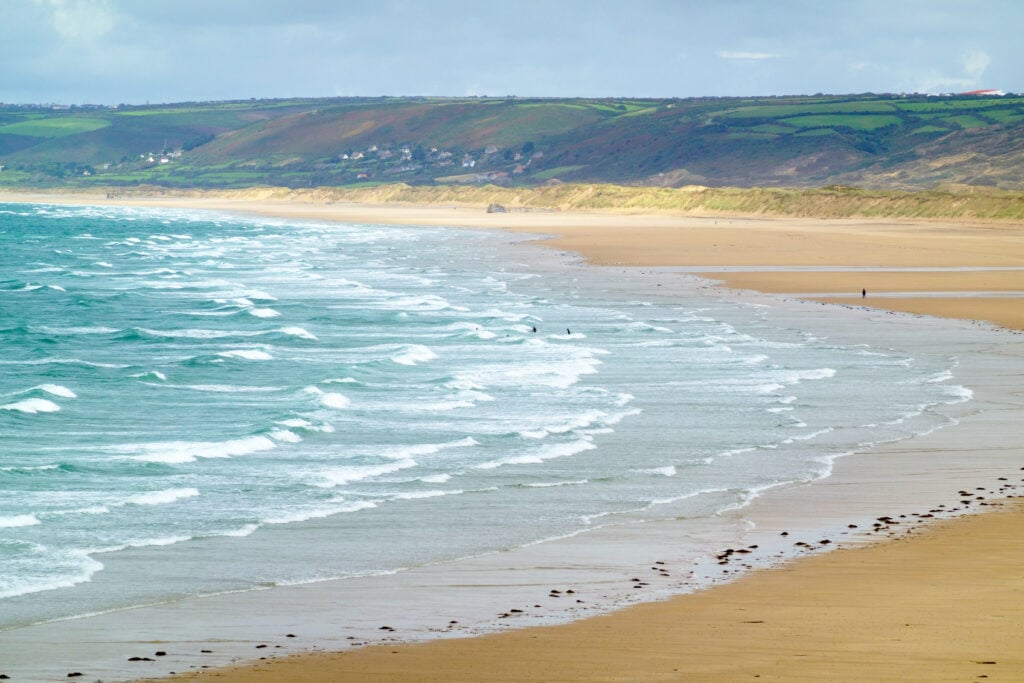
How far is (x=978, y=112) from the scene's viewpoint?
178625 mm

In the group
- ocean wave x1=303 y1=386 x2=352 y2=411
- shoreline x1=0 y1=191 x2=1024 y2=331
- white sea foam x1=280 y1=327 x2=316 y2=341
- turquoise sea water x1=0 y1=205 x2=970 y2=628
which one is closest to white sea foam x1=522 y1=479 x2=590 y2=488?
turquoise sea water x1=0 y1=205 x2=970 y2=628

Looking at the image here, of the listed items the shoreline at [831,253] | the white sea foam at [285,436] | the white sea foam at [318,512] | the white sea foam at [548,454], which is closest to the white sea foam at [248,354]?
the white sea foam at [285,436]

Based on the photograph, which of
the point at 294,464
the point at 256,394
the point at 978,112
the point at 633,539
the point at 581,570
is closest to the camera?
the point at 581,570

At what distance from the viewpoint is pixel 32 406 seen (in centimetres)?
2111

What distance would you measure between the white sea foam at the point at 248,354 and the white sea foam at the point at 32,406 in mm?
6604

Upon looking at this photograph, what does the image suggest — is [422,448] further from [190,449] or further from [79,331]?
[79,331]

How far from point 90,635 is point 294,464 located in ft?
23.1

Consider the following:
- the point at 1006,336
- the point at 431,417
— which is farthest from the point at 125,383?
the point at 1006,336

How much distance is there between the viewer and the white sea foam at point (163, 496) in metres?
14.5

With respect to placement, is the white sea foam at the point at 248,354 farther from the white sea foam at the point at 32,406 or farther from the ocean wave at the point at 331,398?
the white sea foam at the point at 32,406

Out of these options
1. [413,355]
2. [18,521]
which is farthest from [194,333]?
[18,521]

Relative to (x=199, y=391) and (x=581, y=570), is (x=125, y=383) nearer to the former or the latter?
(x=199, y=391)

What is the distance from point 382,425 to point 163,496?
208 inches

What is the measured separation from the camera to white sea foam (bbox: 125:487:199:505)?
14469mm
